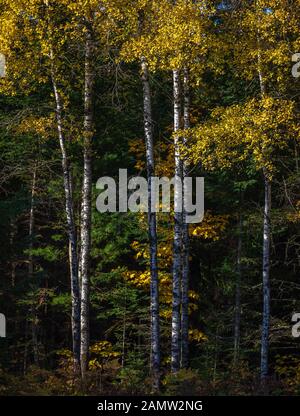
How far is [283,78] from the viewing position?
17172 mm

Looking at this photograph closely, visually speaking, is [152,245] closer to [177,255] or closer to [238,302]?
[177,255]

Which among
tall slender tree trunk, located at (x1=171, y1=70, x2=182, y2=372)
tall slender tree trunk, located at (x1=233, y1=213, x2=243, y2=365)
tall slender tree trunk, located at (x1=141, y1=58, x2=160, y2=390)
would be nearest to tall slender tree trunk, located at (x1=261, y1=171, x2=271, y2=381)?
tall slender tree trunk, located at (x1=171, y1=70, x2=182, y2=372)

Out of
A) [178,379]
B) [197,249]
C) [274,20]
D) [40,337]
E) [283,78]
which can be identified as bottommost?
[40,337]

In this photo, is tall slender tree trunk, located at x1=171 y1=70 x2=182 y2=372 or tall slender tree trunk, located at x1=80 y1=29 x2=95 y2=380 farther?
tall slender tree trunk, located at x1=80 y1=29 x2=95 y2=380

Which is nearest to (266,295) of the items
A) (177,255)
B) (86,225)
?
(177,255)

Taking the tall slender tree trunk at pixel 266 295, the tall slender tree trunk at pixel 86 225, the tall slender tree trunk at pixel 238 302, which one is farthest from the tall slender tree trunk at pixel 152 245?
→ the tall slender tree trunk at pixel 238 302

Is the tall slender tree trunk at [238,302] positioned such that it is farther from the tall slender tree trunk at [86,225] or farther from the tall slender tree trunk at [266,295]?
the tall slender tree trunk at [86,225]

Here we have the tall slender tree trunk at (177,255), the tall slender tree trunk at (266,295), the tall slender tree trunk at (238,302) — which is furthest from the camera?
the tall slender tree trunk at (238,302)

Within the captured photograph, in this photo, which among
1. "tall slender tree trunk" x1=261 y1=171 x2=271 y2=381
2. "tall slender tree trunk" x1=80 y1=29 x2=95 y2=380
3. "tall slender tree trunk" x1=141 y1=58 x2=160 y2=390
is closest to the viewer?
"tall slender tree trunk" x1=141 y1=58 x2=160 y2=390

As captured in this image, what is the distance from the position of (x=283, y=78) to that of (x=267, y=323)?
600cm

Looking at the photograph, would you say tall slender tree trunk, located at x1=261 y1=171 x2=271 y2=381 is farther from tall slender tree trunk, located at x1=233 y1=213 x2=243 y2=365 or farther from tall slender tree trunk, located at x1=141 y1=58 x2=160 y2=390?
tall slender tree trunk, located at x1=233 y1=213 x2=243 y2=365
